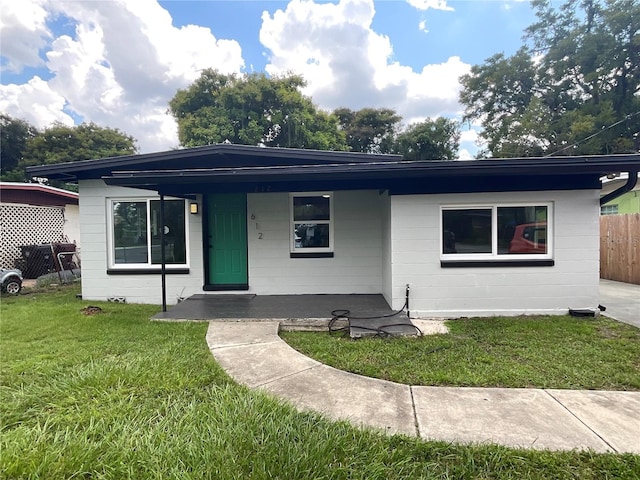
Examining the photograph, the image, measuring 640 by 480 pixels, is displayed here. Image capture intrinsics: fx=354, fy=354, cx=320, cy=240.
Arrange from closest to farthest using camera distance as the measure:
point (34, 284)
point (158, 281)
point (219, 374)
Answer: point (219, 374)
point (158, 281)
point (34, 284)

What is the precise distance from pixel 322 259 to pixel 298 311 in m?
1.75

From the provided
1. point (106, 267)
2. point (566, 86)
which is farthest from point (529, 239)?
point (566, 86)

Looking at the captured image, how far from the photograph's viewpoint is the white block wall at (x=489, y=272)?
5.76 m

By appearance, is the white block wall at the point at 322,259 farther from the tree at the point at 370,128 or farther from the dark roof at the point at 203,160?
the tree at the point at 370,128

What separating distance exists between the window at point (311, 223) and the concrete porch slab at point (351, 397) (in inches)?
157

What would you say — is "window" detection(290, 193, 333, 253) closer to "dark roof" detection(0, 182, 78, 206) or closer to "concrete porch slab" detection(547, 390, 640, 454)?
"concrete porch slab" detection(547, 390, 640, 454)

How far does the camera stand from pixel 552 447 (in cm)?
236

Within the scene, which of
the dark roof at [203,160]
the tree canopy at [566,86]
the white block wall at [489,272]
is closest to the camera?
the white block wall at [489,272]

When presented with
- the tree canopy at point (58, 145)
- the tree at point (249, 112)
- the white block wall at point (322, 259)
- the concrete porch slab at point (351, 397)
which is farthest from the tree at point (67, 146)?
the concrete porch slab at point (351, 397)

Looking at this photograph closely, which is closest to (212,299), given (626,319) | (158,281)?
(158,281)

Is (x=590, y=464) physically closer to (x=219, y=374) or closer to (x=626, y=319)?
(x=219, y=374)

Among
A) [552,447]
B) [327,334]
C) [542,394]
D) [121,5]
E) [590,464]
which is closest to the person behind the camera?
[590,464]

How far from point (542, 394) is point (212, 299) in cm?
558

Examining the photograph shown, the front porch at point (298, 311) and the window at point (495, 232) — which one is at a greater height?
the window at point (495, 232)
